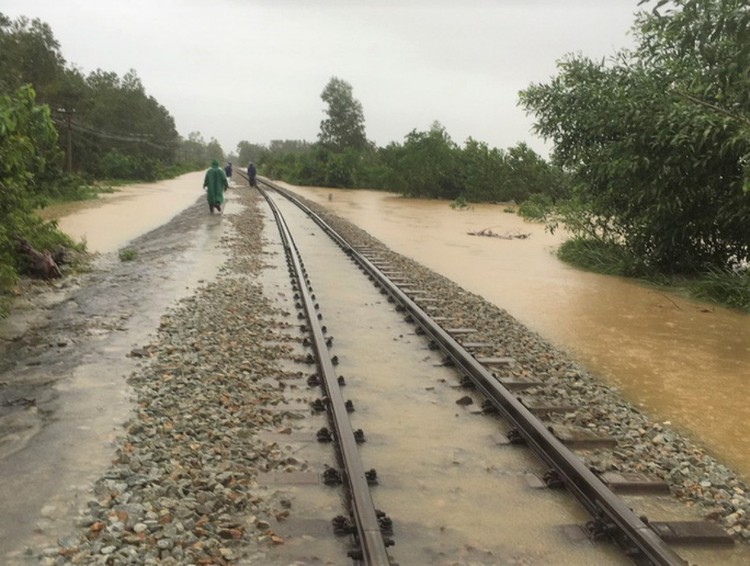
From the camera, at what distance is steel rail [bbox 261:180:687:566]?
127 inches

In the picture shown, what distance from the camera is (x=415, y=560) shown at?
3242 mm

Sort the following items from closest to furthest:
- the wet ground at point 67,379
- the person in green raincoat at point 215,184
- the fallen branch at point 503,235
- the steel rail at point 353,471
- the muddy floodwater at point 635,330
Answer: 1. the steel rail at point 353,471
2. the wet ground at point 67,379
3. the muddy floodwater at point 635,330
4. the person in green raincoat at point 215,184
5. the fallen branch at point 503,235

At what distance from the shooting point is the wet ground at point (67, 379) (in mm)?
3746

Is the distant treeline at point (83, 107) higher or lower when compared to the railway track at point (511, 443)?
higher

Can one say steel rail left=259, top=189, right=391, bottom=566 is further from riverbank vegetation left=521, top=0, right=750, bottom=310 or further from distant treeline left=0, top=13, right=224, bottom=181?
distant treeline left=0, top=13, right=224, bottom=181

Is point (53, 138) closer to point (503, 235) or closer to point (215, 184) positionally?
point (215, 184)

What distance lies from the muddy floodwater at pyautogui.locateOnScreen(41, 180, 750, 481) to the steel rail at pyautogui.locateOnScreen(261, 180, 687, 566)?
4.56ft

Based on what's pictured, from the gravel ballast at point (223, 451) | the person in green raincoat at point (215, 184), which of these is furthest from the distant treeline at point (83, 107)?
the gravel ballast at point (223, 451)

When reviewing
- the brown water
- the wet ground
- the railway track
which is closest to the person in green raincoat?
the brown water

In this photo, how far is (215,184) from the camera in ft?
69.9

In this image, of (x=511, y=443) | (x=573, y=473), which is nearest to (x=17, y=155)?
(x=511, y=443)

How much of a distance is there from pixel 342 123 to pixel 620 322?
78.4m

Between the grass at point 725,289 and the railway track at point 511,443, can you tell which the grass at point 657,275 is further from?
the railway track at point 511,443

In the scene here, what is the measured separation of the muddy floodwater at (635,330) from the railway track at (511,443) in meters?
1.22
